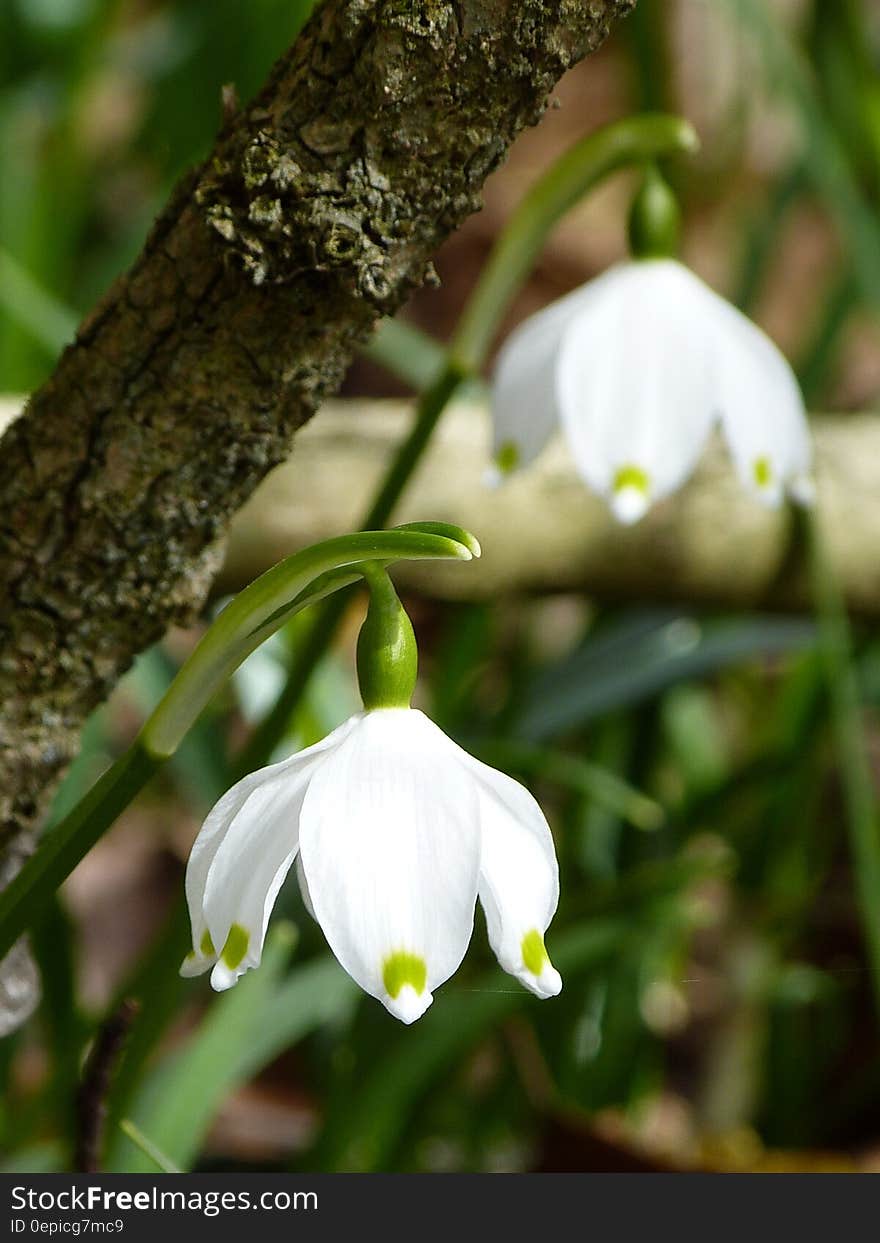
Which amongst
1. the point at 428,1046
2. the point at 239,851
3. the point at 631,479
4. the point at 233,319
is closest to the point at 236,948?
the point at 239,851

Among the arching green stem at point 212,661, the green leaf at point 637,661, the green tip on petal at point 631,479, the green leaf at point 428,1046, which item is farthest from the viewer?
the green leaf at point 637,661

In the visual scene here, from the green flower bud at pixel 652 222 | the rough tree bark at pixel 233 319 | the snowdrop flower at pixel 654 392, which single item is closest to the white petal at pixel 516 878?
the rough tree bark at pixel 233 319

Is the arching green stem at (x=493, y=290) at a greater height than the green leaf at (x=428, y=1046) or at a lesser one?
greater

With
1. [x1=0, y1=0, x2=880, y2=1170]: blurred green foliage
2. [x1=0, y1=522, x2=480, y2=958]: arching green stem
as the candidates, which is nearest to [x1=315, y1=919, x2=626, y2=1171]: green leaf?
[x1=0, y1=0, x2=880, y2=1170]: blurred green foliage

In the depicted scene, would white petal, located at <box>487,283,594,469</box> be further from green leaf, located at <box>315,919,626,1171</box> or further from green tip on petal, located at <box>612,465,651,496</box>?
green leaf, located at <box>315,919,626,1171</box>

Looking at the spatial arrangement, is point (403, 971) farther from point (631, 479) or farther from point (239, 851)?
point (631, 479)

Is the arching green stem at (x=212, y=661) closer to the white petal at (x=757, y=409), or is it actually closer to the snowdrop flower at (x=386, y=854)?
the snowdrop flower at (x=386, y=854)

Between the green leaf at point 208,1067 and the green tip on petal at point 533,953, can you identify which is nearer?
the green tip on petal at point 533,953

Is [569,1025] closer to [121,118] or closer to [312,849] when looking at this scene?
[312,849]
